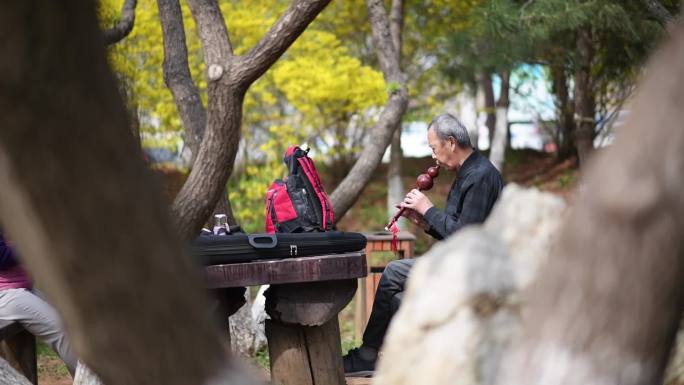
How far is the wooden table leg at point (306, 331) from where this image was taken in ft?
16.8

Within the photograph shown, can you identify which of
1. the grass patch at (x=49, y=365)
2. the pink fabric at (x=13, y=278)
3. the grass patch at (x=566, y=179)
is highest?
the pink fabric at (x=13, y=278)

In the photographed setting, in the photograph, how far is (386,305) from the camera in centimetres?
570

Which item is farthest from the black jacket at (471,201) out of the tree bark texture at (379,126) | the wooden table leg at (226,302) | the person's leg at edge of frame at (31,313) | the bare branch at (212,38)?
the tree bark texture at (379,126)

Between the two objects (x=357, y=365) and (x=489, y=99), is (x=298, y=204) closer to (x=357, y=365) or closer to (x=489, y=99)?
(x=357, y=365)

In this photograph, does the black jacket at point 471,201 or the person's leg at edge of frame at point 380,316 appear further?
the person's leg at edge of frame at point 380,316

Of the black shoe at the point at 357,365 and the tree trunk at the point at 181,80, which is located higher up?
the tree trunk at the point at 181,80

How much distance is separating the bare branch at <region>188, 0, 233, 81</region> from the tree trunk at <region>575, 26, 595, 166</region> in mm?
8322

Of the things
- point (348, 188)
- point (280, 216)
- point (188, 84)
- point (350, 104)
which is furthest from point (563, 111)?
point (280, 216)

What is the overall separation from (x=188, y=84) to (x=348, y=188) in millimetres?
2428

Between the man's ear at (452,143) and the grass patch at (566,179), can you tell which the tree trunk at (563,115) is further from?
the man's ear at (452,143)

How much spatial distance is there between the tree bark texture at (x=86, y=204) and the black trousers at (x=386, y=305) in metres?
3.57

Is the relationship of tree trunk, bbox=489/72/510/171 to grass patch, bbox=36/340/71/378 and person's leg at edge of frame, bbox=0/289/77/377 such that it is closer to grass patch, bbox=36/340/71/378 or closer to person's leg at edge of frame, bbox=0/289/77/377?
grass patch, bbox=36/340/71/378

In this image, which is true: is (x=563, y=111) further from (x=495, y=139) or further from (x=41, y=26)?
(x=41, y=26)

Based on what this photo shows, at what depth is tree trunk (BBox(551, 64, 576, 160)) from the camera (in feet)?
54.1
